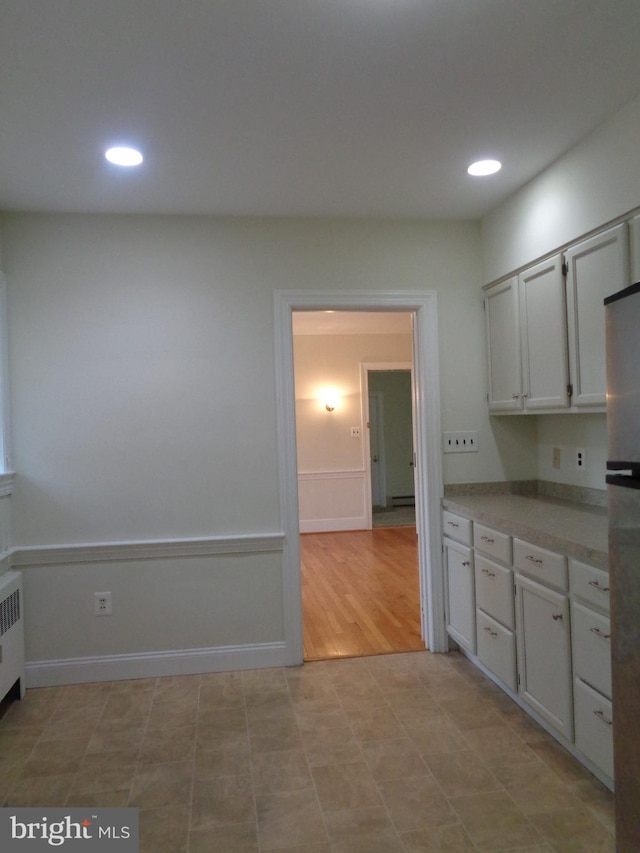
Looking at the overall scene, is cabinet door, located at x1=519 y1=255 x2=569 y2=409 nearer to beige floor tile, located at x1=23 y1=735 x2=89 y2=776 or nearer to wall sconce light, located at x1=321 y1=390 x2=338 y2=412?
beige floor tile, located at x1=23 y1=735 x2=89 y2=776

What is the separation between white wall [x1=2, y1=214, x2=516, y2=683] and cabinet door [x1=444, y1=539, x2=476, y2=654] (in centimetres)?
97

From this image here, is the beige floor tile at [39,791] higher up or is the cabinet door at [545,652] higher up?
the cabinet door at [545,652]

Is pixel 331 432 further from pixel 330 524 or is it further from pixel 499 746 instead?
pixel 499 746

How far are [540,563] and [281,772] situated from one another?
52.2 inches

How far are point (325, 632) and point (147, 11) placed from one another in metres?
3.39

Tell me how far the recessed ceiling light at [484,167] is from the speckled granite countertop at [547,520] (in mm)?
1648

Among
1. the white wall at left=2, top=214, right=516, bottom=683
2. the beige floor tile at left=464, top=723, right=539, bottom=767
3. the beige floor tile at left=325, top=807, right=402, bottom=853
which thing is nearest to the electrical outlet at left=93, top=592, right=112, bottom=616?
the white wall at left=2, top=214, right=516, bottom=683

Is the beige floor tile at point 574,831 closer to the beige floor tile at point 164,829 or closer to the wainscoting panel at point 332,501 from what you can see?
the beige floor tile at point 164,829

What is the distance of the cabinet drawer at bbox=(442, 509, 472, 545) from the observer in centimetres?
313

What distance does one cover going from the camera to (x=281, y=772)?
2.31m

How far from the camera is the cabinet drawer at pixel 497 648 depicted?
2.70 metres

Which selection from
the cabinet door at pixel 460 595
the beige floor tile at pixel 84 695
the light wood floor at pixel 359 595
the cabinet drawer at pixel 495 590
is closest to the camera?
the cabinet drawer at pixel 495 590

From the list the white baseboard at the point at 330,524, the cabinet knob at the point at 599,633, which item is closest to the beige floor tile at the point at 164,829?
the cabinet knob at the point at 599,633

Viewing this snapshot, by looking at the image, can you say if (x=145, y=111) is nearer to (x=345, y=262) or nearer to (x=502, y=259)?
(x=345, y=262)
